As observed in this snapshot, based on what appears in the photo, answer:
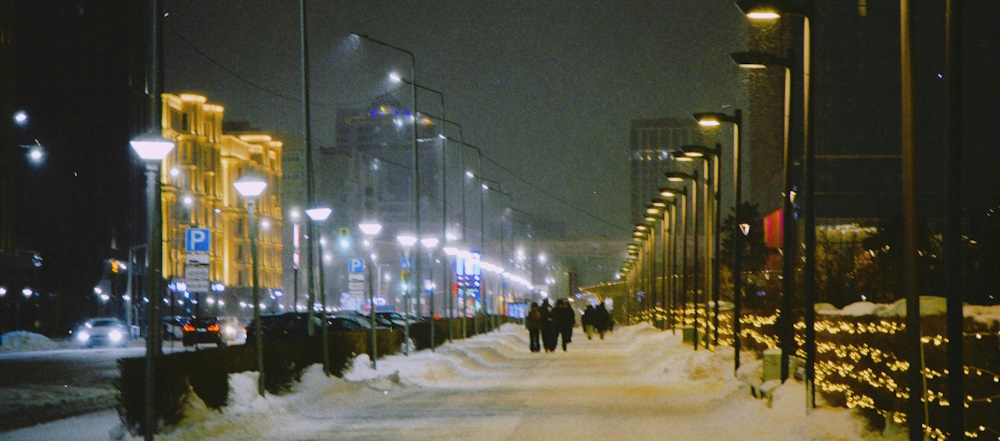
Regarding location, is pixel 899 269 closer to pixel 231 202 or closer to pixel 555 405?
pixel 555 405

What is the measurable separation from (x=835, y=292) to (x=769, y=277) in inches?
365

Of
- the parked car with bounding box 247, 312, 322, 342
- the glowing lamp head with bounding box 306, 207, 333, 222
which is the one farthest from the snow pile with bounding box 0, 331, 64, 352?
the glowing lamp head with bounding box 306, 207, 333, 222

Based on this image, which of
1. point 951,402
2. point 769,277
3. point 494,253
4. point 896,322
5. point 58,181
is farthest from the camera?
point 494,253

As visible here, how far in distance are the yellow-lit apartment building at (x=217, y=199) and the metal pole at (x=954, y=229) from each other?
87.8 meters

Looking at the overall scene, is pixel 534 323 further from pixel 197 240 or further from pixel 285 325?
pixel 197 240

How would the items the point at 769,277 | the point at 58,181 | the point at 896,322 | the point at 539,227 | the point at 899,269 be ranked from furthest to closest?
the point at 539,227
the point at 58,181
the point at 769,277
the point at 899,269
the point at 896,322

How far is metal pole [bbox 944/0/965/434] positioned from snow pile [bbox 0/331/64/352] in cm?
5271

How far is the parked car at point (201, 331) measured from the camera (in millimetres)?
53219

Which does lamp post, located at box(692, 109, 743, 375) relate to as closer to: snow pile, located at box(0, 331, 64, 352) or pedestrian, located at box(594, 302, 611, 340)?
pedestrian, located at box(594, 302, 611, 340)

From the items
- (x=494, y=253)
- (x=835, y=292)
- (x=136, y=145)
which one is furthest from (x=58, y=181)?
(x=136, y=145)

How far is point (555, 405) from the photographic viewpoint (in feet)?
69.0

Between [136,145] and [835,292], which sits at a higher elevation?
[136,145]

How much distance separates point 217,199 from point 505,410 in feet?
331

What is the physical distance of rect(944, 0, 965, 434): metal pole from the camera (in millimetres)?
10109
